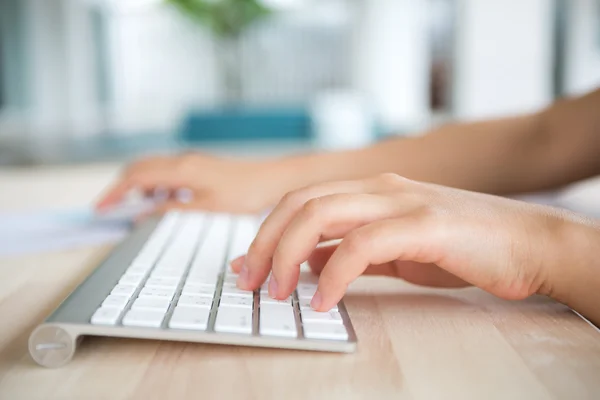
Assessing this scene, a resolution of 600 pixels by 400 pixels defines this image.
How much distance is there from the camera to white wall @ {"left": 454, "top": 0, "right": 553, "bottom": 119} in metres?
2.87

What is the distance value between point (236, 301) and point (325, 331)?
0.23 feet

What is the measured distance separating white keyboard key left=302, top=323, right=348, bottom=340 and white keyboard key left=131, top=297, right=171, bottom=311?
9 cm

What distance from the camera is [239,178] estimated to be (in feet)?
2.75

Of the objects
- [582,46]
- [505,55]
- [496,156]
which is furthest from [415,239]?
[582,46]

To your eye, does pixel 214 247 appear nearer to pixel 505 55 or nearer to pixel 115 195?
pixel 115 195

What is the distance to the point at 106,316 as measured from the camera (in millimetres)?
375

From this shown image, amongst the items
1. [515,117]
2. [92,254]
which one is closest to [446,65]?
[515,117]

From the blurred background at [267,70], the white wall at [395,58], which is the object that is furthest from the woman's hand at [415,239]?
the white wall at [395,58]

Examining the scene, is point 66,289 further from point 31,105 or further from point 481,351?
point 31,105

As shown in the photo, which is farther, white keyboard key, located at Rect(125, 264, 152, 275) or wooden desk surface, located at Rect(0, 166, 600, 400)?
white keyboard key, located at Rect(125, 264, 152, 275)

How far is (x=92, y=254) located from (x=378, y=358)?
0.39 meters

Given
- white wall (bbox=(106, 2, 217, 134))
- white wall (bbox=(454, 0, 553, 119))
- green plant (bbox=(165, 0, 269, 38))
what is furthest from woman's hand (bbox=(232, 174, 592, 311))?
white wall (bbox=(106, 2, 217, 134))

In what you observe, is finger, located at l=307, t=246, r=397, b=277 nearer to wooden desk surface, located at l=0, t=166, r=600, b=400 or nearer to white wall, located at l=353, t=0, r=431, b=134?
wooden desk surface, located at l=0, t=166, r=600, b=400

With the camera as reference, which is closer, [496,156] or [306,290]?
[306,290]
